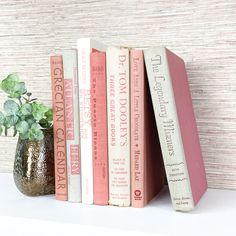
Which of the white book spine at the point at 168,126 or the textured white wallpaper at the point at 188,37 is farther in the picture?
the textured white wallpaper at the point at 188,37

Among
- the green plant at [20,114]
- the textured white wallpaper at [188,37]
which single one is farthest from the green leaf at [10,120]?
the textured white wallpaper at [188,37]

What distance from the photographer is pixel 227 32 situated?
0.80 metres

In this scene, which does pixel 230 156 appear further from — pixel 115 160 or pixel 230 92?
pixel 115 160

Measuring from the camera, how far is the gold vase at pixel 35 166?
753 millimetres

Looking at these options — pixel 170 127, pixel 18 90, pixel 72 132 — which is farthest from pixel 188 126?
pixel 18 90

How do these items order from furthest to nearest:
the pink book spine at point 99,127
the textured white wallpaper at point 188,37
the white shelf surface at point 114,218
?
the textured white wallpaper at point 188,37 → the pink book spine at point 99,127 → the white shelf surface at point 114,218

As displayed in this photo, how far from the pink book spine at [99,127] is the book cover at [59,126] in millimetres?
62

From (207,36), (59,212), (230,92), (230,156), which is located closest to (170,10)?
(207,36)

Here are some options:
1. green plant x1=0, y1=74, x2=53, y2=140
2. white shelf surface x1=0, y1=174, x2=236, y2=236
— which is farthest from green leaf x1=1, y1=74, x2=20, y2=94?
white shelf surface x1=0, y1=174, x2=236, y2=236

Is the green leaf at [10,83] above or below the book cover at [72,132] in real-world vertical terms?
above

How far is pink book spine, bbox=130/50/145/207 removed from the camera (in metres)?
0.66

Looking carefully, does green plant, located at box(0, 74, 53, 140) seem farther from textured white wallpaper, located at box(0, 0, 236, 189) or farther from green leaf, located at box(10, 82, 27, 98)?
textured white wallpaper, located at box(0, 0, 236, 189)

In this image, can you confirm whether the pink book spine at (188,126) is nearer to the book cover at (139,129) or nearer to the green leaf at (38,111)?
Result: the book cover at (139,129)

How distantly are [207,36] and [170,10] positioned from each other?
0.10 meters
